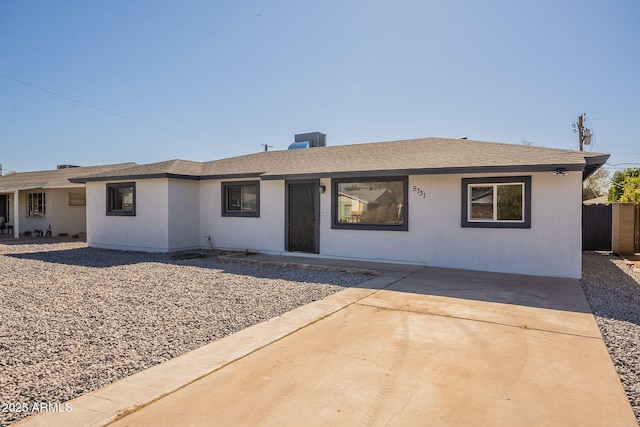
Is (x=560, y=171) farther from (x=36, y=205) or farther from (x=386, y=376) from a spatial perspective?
(x=36, y=205)

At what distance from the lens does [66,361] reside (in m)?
3.68

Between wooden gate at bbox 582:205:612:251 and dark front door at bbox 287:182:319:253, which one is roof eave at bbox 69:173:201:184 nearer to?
dark front door at bbox 287:182:319:253

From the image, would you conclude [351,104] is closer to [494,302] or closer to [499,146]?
[499,146]

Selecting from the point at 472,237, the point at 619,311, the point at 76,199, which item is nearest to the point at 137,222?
the point at 76,199

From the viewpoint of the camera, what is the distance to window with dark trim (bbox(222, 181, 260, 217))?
485 inches

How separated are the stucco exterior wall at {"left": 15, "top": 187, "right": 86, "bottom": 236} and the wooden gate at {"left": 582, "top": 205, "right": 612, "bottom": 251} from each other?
23.1 meters

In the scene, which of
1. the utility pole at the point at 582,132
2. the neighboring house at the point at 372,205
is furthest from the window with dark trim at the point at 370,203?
the utility pole at the point at 582,132

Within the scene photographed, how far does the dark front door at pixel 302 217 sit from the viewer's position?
1125cm

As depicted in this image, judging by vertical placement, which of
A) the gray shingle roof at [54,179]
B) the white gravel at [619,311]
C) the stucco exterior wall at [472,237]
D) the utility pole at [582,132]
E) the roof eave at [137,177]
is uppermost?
the utility pole at [582,132]

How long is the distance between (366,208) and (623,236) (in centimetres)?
897

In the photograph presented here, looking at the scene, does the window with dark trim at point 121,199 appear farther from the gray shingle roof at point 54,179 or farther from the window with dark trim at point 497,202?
the window with dark trim at point 497,202

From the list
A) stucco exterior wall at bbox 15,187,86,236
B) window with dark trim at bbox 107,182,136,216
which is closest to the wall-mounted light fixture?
window with dark trim at bbox 107,182,136,216

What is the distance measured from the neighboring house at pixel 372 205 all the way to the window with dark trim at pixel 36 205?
7.39m

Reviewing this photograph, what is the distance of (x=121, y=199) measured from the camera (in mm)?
14000
